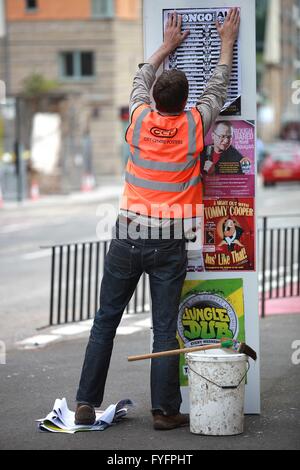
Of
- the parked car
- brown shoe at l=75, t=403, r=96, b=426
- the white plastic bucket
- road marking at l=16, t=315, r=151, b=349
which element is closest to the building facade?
the parked car

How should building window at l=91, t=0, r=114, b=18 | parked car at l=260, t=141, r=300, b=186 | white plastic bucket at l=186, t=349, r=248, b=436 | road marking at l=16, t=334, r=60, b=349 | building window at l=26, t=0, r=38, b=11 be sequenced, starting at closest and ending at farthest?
white plastic bucket at l=186, t=349, r=248, b=436 → road marking at l=16, t=334, r=60, b=349 → parked car at l=260, t=141, r=300, b=186 → building window at l=91, t=0, r=114, b=18 → building window at l=26, t=0, r=38, b=11

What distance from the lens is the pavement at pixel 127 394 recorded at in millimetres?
6324

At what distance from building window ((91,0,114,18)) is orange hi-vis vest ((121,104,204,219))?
50.6 m

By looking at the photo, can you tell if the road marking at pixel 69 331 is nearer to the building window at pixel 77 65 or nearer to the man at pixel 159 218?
the man at pixel 159 218

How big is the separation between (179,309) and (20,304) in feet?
23.2

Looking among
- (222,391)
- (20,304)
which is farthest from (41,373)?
(20,304)

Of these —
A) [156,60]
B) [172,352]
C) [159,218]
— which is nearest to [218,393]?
[172,352]

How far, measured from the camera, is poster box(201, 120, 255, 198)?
6988 mm

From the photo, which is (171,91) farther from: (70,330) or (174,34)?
(70,330)

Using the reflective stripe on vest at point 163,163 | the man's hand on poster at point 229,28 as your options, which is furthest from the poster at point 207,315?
the man's hand on poster at point 229,28

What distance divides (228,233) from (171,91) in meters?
1.03

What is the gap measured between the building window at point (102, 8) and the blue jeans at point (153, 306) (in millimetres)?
50625

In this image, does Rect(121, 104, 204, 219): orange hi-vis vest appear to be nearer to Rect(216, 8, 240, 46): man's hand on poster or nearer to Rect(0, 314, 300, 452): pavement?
Rect(216, 8, 240, 46): man's hand on poster

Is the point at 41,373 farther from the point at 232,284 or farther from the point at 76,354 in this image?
the point at 232,284
